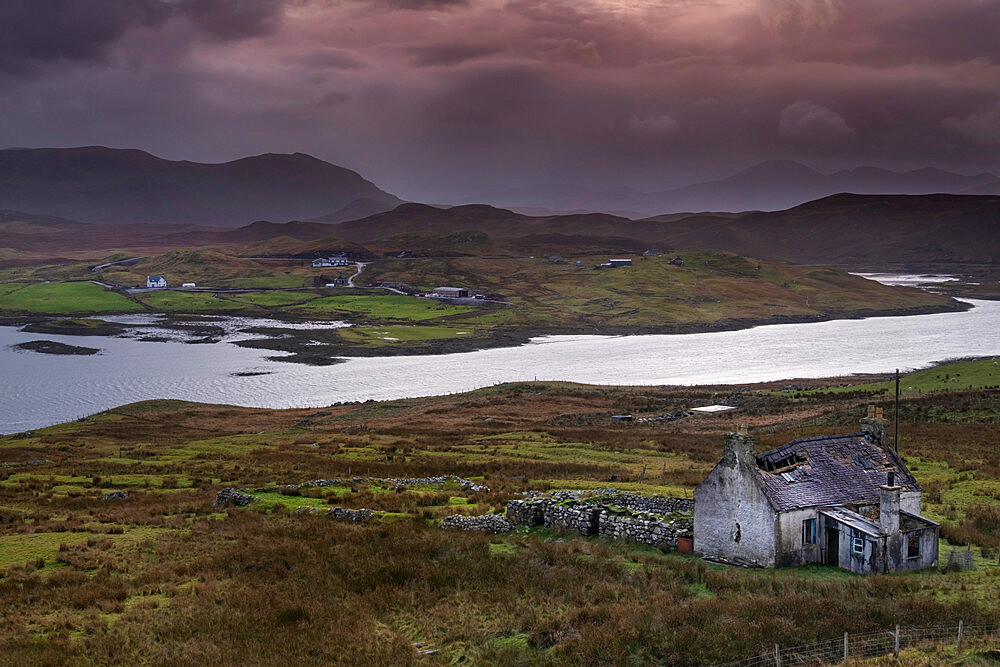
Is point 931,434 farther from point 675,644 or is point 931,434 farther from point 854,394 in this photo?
point 675,644

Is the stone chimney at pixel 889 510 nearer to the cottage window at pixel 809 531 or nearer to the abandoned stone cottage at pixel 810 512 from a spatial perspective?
the abandoned stone cottage at pixel 810 512

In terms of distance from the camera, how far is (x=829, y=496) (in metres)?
24.5

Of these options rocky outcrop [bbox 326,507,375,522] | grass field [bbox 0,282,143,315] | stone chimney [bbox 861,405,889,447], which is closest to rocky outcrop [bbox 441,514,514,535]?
rocky outcrop [bbox 326,507,375,522]

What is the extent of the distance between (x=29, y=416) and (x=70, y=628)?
78.0 metres

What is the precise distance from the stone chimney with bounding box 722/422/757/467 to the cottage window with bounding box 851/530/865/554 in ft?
11.4

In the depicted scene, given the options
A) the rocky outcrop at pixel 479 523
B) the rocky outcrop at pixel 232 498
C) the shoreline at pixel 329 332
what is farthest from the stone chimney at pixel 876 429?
the shoreline at pixel 329 332

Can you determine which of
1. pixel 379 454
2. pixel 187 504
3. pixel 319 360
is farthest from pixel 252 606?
pixel 319 360

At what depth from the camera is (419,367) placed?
120 m

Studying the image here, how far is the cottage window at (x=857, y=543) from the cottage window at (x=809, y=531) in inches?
44.3

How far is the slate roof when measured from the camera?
78.4ft

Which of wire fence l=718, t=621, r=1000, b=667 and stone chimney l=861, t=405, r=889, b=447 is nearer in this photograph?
wire fence l=718, t=621, r=1000, b=667

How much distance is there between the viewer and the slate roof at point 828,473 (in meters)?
23.9

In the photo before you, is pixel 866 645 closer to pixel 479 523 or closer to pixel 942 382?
pixel 479 523

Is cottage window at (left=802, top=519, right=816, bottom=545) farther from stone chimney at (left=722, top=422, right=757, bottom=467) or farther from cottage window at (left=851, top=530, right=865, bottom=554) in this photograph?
stone chimney at (left=722, top=422, right=757, bottom=467)
